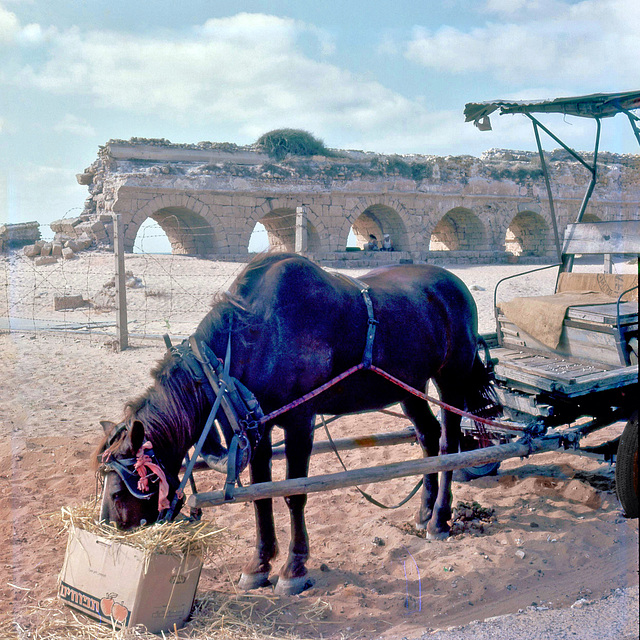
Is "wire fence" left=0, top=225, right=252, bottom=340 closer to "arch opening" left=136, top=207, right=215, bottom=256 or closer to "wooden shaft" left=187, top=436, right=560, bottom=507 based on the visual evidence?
"arch opening" left=136, top=207, right=215, bottom=256

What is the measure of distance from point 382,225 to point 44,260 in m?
13.7

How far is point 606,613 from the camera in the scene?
8.16 ft

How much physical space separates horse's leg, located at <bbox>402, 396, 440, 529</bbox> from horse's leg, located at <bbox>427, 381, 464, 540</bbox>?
0.07m

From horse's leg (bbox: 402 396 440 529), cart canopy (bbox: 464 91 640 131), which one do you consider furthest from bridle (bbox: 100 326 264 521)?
cart canopy (bbox: 464 91 640 131)

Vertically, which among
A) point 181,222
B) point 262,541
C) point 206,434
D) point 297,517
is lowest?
point 262,541

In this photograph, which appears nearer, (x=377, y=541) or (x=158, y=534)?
(x=158, y=534)

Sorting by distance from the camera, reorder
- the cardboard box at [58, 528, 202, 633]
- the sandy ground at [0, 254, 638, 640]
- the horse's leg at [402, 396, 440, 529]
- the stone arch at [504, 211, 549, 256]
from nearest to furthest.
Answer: the cardboard box at [58, 528, 202, 633] → the sandy ground at [0, 254, 638, 640] → the horse's leg at [402, 396, 440, 529] → the stone arch at [504, 211, 549, 256]

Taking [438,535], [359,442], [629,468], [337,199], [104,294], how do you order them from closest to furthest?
[629,468], [438,535], [359,442], [104,294], [337,199]

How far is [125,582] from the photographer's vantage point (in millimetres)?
2348

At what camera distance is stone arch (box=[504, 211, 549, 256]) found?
87.3ft

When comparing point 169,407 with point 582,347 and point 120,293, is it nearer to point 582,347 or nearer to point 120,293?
point 582,347

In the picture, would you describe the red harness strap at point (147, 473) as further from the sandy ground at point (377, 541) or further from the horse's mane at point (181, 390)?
the sandy ground at point (377, 541)

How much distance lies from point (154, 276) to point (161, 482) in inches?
480

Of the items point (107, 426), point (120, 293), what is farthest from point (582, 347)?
point (120, 293)
